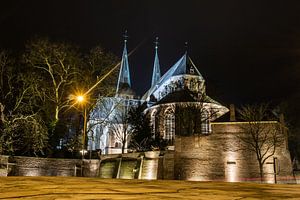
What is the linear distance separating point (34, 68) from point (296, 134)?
2958cm

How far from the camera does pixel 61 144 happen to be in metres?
31.0

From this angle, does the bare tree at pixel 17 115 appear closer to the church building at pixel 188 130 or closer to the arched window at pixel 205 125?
the church building at pixel 188 130

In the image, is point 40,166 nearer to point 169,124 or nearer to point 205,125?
point 169,124

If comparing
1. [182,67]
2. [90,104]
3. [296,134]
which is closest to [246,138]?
[296,134]

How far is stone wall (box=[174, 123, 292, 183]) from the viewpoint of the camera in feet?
100

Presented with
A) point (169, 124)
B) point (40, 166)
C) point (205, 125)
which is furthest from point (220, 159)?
point (40, 166)

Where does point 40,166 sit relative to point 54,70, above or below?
below

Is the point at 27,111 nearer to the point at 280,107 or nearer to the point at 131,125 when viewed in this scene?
the point at 131,125

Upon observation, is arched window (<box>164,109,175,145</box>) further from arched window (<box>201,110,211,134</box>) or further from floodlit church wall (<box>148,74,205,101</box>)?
floodlit church wall (<box>148,74,205,101</box>)

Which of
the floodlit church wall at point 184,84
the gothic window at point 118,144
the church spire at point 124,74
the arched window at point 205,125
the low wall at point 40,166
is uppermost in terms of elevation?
the church spire at point 124,74

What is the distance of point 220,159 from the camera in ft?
104

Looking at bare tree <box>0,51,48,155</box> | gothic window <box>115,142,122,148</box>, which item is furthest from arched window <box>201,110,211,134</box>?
bare tree <box>0,51,48,155</box>

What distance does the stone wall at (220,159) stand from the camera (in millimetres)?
30617

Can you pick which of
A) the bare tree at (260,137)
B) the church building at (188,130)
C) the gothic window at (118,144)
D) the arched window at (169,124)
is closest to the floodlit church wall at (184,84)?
the church building at (188,130)
